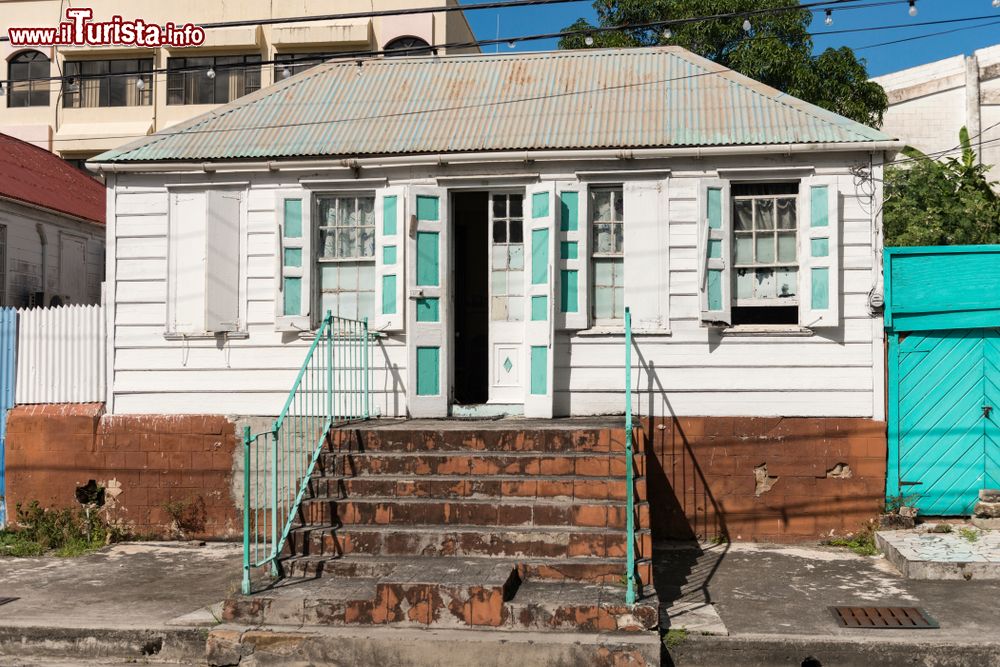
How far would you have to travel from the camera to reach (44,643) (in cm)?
646

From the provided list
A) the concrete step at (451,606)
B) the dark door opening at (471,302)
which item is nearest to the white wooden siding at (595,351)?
the dark door opening at (471,302)

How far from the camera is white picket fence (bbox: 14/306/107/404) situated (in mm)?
9742

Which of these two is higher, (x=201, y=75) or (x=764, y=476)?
(x=201, y=75)

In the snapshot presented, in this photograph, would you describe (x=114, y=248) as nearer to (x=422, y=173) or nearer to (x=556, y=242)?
(x=422, y=173)

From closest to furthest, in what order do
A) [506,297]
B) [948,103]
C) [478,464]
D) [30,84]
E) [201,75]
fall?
[478,464]
[506,297]
[948,103]
[201,75]
[30,84]

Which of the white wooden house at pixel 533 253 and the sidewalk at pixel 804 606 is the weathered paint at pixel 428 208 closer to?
the white wooden house at pixel 533 253

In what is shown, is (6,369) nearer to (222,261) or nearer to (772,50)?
(222,261)

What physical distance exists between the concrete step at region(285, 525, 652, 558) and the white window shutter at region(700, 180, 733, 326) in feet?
9.17

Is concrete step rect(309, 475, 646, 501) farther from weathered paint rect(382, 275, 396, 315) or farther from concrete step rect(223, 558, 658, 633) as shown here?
weathered paint rect(382, 275, 396, 315)

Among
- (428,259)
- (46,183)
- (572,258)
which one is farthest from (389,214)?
(46,183)

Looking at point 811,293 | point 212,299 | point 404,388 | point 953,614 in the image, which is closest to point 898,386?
point 811,293

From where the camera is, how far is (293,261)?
952cm

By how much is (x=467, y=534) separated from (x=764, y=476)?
11.0 ft

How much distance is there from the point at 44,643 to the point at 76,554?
103 inches
